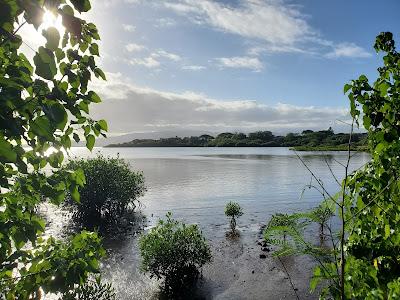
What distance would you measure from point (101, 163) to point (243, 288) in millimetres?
23869

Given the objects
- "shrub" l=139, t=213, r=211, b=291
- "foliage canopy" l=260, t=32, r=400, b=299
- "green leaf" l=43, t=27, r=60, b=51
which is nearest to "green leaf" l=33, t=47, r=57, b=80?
"green leaf" l=43, t=27, r=60, b=51

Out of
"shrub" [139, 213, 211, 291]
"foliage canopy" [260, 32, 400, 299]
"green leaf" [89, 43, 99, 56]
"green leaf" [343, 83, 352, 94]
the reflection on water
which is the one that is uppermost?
"green leaf" [89, 43, 99, 56]

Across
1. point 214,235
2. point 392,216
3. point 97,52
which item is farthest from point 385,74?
point 214,235

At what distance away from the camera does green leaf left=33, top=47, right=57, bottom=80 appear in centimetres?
237

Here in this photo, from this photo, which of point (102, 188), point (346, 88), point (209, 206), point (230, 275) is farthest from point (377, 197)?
point (209, 206)

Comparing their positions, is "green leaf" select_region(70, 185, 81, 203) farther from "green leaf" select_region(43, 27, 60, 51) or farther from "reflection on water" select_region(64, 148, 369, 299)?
"reflection on water" select_region(64, 148, 369, 299)

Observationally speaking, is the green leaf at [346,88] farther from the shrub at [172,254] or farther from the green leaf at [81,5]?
the shrub at [172,254]

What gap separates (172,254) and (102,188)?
2011cm

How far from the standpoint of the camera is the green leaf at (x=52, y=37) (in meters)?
2.46

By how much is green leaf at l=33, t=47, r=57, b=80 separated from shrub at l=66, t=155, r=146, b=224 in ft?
125

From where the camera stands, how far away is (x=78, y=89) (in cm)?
400

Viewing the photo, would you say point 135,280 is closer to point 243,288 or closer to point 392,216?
point 243,288

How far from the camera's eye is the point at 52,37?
2.51 metres

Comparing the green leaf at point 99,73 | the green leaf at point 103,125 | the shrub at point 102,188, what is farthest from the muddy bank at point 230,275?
the green leaf at point 99,73
